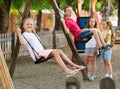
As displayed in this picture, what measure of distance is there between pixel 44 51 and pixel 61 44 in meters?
15.2

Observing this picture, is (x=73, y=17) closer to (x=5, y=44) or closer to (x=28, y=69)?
(x=28, y=69)

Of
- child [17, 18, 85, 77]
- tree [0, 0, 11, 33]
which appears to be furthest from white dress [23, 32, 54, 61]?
tree [0, 0, 11, 33]

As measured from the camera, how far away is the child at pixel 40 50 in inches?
268

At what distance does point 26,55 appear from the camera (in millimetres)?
17031

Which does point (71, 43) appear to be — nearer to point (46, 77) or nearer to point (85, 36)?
point (85, 36)

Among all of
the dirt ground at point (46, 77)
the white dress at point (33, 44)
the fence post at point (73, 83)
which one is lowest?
the dirt ground at point (46, 77)

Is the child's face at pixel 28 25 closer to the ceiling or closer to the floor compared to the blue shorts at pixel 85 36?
closer to the ceiling

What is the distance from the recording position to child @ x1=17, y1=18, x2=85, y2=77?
22.4 feet

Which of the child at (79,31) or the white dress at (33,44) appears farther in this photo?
the child at (79,31)

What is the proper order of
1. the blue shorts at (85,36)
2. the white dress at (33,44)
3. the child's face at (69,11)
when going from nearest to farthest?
the white dress at (33,44) < the blue shorts at (85,36) < the child's face at (69,11)

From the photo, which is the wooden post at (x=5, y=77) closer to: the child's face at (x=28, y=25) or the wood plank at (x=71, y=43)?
the child's face at (x=28, y=25)

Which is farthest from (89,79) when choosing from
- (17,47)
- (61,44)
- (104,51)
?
(61,44)

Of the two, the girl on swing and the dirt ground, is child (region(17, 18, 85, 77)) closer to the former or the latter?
the dirt ground

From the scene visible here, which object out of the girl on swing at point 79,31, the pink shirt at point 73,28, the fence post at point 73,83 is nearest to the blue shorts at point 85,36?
the girl on swing at point 79,31
